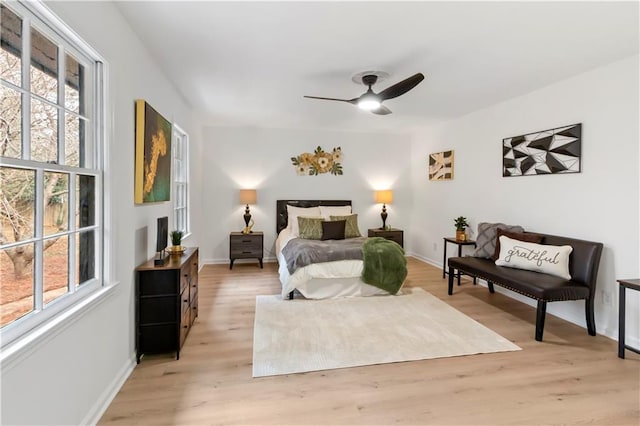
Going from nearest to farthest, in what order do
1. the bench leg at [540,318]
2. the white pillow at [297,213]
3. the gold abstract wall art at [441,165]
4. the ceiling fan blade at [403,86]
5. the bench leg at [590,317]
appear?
the ceiling fan blade at [403,86] < the bench leg at [540,318] < the bench leg at [590,317] < the gold abstract wall art at [441,165] < the white pillow at [297,213]

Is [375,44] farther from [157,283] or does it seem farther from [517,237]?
[517,237]

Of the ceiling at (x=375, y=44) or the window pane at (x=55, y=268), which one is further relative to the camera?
the ceiling at (x=375, y=44)

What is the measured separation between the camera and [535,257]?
3.31 metres

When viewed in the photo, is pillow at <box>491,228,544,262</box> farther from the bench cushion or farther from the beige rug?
the beige rug

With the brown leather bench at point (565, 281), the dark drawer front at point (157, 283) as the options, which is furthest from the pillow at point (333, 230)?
the dark drawer front at point (157, 283)

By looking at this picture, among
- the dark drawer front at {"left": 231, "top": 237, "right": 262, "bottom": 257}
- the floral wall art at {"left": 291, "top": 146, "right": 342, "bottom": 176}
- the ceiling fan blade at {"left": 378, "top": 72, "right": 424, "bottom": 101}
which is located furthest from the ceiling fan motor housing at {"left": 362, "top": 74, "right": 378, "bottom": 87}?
the dark drawer front at {"left": 231, "top": 237, "right": 262, "bottom": 257}

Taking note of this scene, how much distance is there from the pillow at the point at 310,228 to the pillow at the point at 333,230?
68 millimetres

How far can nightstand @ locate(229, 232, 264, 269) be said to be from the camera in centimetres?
536

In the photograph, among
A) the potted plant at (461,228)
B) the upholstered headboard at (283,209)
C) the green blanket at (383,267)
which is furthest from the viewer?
the upholstered headboard at (283,209)

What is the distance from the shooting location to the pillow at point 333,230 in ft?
16.3

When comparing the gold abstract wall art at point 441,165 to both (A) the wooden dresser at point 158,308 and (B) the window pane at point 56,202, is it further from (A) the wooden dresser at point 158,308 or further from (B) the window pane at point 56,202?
(B) the window pane at point 56,202

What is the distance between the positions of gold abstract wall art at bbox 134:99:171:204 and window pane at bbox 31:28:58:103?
0.87 metres

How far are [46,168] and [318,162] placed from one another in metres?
4.90

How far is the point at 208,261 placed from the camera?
5793mm
